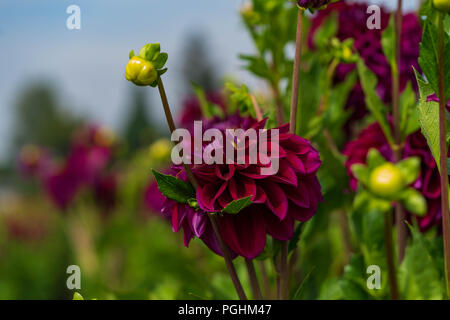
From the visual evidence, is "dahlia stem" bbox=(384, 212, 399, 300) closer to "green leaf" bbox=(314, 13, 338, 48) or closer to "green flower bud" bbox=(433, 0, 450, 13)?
"green flower bud" bbox=(433, 0, 450, 13)

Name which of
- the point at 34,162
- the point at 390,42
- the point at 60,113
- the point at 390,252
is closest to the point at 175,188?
the point at 390,252

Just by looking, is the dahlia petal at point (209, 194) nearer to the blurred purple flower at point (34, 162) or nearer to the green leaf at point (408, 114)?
the green leaf at point (408, 114)

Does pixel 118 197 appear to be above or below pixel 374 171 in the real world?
below

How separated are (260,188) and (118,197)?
98 centimetres

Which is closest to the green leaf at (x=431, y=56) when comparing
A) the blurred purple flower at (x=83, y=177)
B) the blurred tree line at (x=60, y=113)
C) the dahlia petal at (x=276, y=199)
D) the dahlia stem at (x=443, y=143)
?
the dahlia stem at (x=443, y=143)

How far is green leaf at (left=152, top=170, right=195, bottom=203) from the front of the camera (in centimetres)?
30

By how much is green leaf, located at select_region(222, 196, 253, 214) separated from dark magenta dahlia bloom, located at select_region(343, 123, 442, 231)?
0.48ft

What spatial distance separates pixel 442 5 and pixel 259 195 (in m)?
0.14

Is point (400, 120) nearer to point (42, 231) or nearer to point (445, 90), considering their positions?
point (445, 90)

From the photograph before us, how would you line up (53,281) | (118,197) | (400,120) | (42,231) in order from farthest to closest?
1. (42,231)
2. (53,281)
3. (118,197)
4. (400,120)

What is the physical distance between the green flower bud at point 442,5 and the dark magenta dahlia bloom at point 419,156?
165 millimetres

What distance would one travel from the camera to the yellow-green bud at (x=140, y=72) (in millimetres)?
276

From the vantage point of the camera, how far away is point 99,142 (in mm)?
1258
